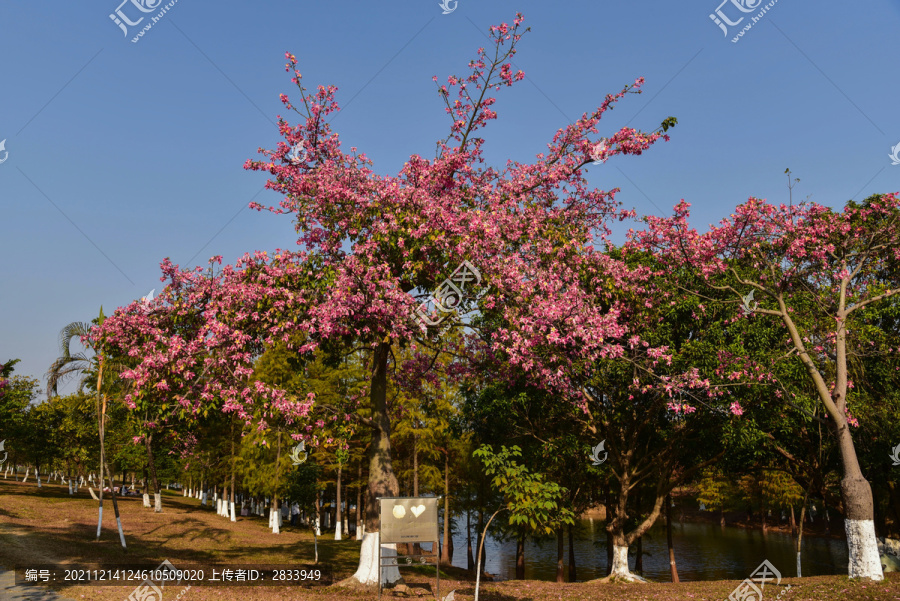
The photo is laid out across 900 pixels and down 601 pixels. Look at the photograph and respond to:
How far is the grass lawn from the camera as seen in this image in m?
16.6

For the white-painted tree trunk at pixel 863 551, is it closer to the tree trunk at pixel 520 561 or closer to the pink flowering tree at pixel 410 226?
the pink flowering tree at pixel 410 226

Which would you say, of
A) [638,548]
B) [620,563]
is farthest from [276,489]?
[620,563]

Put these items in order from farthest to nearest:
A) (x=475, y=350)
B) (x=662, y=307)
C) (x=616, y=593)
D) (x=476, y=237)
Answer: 1. (x=662, y=307)
2. (x=475, y=350)
3. (x=616, y=593)
4. (x=476, y=237)

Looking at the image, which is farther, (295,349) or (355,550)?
(355,550)

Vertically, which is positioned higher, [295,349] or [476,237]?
[476,237]

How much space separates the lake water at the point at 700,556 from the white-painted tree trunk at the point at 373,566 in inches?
818

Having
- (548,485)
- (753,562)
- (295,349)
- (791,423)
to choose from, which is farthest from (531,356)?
(753,562)

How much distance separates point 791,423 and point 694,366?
6623mm

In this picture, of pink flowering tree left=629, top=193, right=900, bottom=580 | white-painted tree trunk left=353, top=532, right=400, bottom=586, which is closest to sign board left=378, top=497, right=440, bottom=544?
white-painted tree trunk left=353, top=532, right=400, bottom=586

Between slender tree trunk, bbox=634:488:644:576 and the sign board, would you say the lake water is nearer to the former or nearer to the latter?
slender tree trunk, bbox=634:488:644:576

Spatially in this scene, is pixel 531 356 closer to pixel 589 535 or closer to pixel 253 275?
pixel 253 275

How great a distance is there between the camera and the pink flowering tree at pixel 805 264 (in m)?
21.4

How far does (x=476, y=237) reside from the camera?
17.4m

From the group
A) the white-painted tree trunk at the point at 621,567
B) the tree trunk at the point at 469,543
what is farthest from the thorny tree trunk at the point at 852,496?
the tree trunk at the point at 469,543
